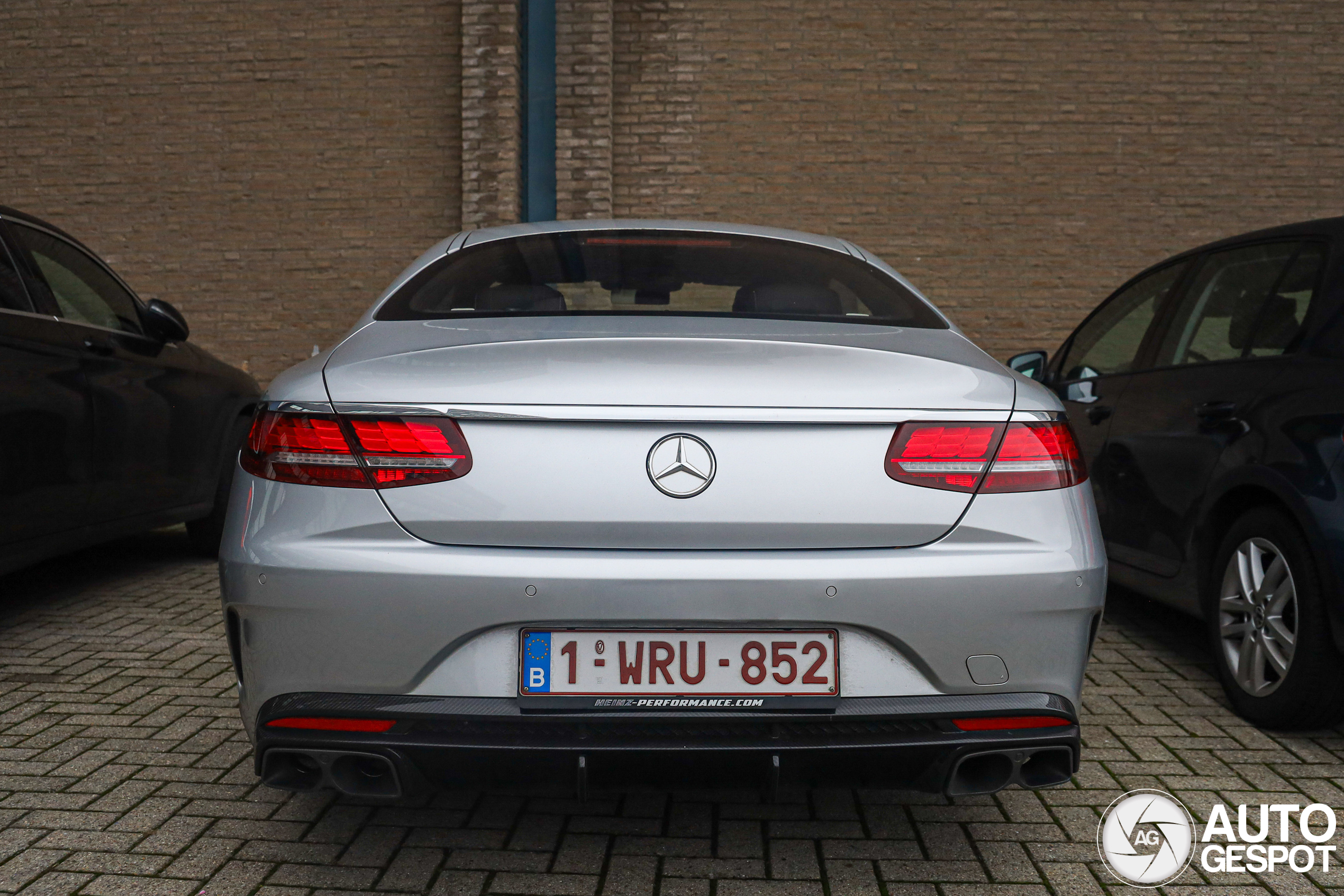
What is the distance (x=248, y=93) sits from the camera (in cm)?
1025

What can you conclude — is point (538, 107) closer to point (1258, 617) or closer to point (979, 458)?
point (1258, 617)

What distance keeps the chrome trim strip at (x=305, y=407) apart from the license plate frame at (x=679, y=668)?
0.54 metres

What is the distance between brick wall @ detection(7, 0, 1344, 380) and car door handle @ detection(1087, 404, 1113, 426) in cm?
568

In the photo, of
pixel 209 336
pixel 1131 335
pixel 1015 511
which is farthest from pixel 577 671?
pixel 209 336

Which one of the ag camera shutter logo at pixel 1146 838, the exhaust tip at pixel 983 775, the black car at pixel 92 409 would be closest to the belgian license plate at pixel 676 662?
the exhaust tip at pixel 983 775

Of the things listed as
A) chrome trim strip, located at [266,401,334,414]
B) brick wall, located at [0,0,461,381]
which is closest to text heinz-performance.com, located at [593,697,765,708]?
chrome trim strip, located at [266,401,334,414]

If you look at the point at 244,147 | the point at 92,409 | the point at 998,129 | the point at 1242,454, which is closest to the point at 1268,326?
the point at 1242,454

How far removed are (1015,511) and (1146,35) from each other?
9.43 m

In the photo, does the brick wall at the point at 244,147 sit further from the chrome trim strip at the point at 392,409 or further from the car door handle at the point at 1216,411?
the chrome trim strip at the point at 392,409

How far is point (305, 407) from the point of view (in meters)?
1.96

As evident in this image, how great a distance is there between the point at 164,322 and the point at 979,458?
4.19m

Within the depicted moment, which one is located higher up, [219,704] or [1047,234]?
[1047,234]

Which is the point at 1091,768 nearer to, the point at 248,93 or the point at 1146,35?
the point at 1146,35
